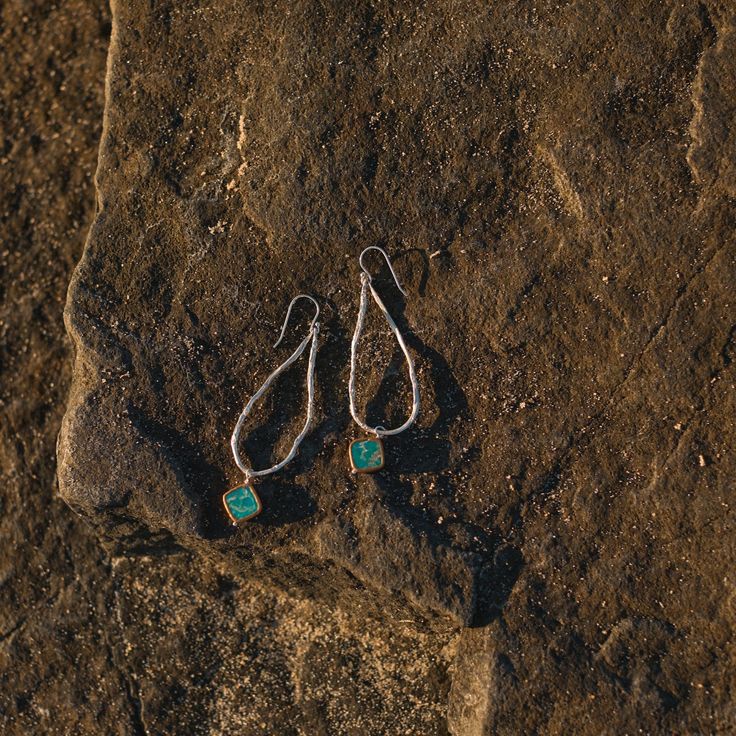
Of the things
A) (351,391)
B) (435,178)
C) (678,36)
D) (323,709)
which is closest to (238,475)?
(351,391)

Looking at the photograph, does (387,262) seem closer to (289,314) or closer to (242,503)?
(289,314)

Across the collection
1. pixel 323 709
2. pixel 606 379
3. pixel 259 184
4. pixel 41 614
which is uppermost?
pixel 259 184

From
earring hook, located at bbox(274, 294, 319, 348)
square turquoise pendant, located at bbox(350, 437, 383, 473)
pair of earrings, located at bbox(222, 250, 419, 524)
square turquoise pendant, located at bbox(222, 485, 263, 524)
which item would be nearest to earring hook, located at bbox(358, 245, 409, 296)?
pair of earrings, located at bbox(222, 250, 419, 524)

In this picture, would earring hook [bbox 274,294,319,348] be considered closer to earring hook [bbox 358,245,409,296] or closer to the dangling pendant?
earring hook [bbox 358,245,409,296]

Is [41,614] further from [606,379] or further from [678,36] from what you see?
[678,36]

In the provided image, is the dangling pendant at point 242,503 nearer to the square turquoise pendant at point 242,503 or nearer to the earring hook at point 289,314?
the square turquoise pendant at point 242,503

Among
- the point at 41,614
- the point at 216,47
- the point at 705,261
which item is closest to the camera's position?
the point at 705,261

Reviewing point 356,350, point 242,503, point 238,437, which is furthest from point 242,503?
point 356,350
